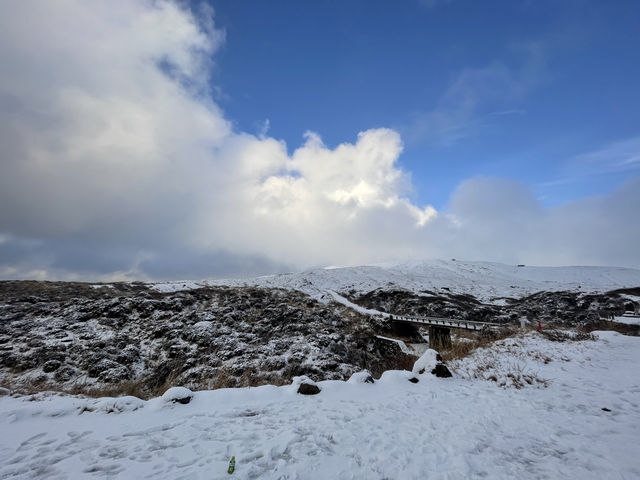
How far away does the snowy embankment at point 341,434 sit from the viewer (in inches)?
171

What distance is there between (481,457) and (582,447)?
1.86m

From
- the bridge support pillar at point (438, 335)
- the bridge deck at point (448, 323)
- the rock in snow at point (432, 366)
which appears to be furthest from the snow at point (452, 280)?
the rock in snow at point (432, 366)

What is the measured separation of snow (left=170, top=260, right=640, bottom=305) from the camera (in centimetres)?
5722

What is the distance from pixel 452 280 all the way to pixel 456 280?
4.79ft

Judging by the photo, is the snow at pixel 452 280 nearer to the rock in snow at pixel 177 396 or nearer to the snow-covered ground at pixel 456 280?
the snow-covered ground at pixel 456 280

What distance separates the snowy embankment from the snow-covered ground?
38.2 metres

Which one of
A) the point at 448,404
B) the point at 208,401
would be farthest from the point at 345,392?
the point at 208,401

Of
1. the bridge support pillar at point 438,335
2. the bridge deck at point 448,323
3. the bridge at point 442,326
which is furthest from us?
the bridge support pillar at point 438,335

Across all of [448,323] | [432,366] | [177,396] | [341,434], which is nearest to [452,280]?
[448,323]

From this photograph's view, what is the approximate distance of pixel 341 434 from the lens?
5.70m

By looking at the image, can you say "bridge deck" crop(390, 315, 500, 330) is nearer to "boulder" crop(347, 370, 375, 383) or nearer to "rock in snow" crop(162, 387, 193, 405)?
"boulder" crop(347, 370, 375, 383)

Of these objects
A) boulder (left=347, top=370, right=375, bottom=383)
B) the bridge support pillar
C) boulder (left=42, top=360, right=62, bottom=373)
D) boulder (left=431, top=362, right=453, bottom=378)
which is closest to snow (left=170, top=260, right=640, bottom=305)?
the bridge support pillar

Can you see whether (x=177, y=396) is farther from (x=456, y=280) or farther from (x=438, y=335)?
(x=456, y=280)

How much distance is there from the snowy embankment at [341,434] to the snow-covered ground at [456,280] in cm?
3822
